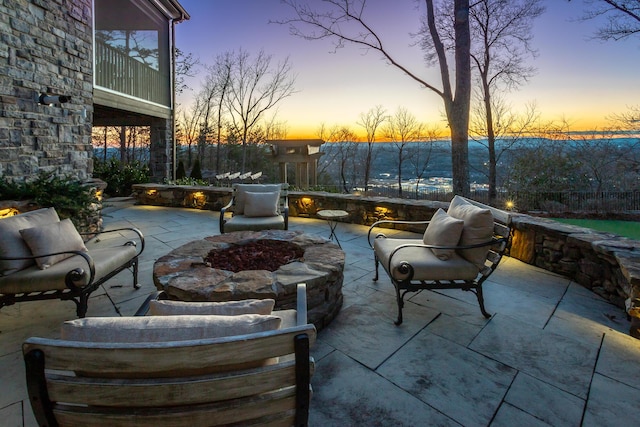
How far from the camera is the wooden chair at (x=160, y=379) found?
780 mm

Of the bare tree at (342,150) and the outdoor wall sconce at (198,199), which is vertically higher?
the bare tree at (342,150)

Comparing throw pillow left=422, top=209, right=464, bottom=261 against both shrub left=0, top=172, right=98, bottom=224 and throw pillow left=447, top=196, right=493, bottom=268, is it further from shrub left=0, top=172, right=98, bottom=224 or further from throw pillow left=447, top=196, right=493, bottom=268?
shrub left=0, top=172, right=98, bottom=224

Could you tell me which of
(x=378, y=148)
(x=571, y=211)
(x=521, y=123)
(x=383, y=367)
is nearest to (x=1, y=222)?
(x=383, y=367)

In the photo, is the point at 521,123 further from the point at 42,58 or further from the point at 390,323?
the point at 42,58

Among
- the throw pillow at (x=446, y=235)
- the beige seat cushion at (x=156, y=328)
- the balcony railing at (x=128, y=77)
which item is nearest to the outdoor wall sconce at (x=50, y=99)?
the balcony railing at (x=128, y=77)

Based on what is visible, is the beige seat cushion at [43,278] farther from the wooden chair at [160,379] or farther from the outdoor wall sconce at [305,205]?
the outdoor wall sconce at [305,205]

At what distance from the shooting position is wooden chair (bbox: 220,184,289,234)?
4086 mm

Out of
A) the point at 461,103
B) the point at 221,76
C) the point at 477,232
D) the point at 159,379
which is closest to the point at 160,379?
the point at 159,379

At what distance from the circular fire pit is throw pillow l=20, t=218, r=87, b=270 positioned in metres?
0.73

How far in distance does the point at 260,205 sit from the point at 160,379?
3.62 m

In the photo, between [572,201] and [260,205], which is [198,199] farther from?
[572,201]

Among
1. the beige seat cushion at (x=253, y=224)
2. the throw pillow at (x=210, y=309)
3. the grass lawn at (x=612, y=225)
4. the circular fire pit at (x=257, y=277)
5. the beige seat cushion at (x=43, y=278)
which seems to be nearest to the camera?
the throw pillow at (x=210, y=309)

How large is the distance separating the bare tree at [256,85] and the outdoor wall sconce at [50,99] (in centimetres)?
842

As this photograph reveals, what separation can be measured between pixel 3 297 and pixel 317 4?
828 cm
